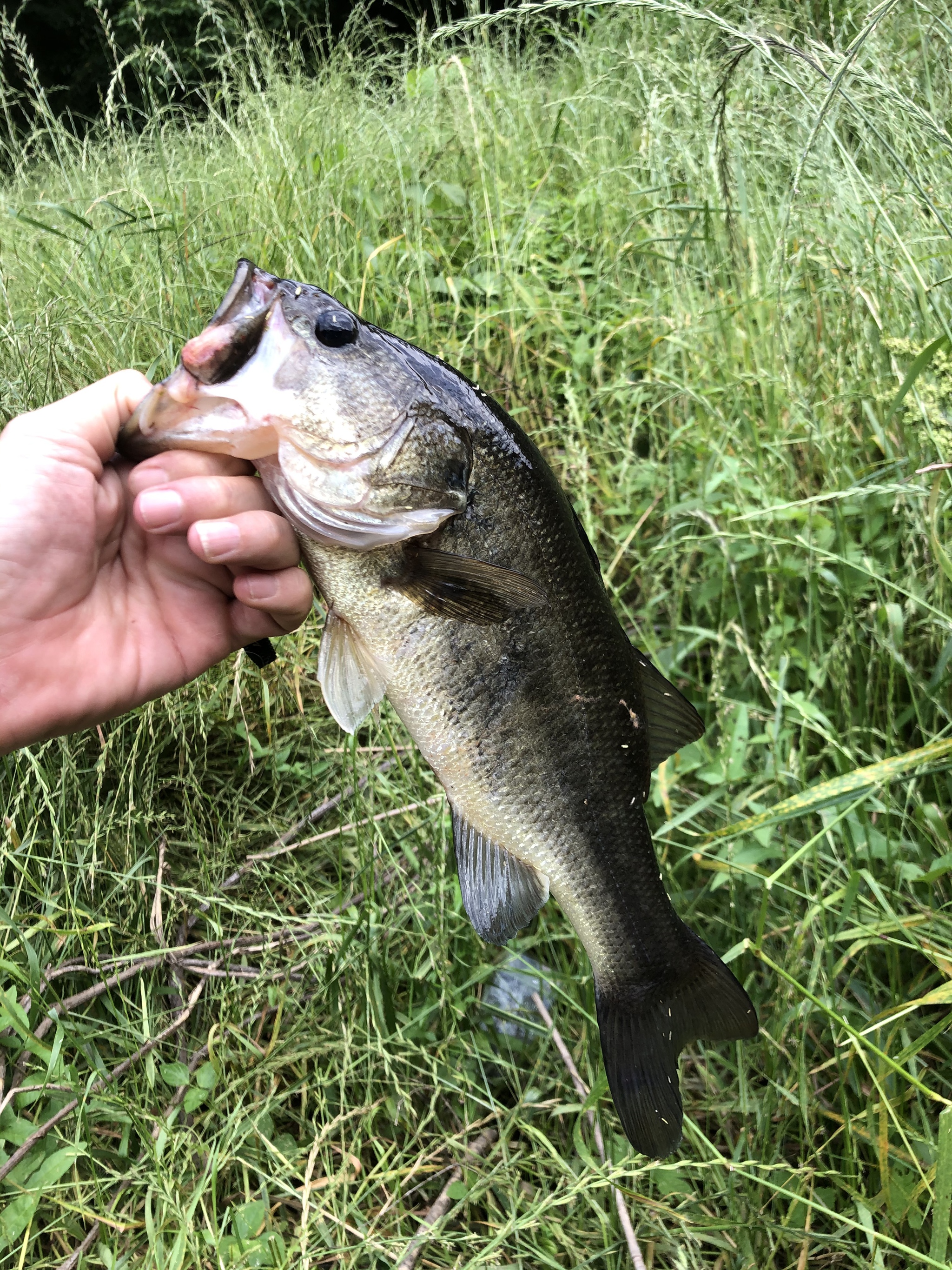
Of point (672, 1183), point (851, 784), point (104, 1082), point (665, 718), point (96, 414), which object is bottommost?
point (672, 1183)

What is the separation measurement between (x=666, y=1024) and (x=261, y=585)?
3.18ft

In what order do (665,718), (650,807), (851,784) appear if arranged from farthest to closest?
(650,807), (851,784), (665,718)

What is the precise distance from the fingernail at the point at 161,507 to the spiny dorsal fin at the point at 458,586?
1.07ft

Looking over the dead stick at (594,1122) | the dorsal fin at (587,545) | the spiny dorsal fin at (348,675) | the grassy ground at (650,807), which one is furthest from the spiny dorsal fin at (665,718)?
the dead stick at (594,1122)

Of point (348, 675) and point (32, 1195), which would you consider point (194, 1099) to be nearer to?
point (32, 1195)

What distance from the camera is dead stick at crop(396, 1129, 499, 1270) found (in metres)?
1.52

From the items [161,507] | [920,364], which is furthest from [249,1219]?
[920,364]

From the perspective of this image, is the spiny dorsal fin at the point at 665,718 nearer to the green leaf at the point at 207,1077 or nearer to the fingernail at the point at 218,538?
the fingernail at the point at 218,538

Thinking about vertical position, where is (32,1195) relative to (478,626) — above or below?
below

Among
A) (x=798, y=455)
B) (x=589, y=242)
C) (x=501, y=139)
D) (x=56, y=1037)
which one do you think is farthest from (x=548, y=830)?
(x=501, y=139)

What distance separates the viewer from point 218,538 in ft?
4.00

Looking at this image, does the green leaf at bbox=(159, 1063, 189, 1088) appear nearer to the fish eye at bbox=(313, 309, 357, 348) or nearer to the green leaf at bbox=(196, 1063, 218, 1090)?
the green leaf at bbox=(196, 1063, 218, 1090)

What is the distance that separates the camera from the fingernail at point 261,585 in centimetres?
134

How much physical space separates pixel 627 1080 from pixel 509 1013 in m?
0.57
